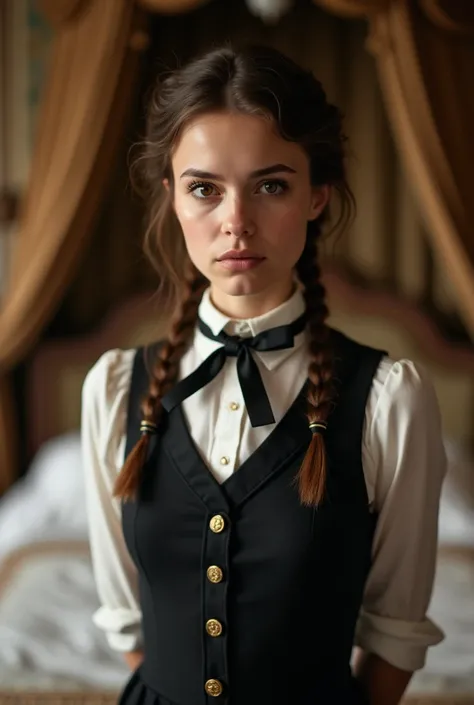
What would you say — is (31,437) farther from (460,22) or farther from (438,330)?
(460,22)

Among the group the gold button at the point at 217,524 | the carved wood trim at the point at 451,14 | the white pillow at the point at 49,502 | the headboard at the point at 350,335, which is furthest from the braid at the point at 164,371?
the headboard at the point at 350,335

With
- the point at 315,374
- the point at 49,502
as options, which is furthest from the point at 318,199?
the point at 49,502

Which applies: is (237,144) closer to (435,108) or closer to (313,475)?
(313,475)

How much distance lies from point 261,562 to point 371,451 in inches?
7.6

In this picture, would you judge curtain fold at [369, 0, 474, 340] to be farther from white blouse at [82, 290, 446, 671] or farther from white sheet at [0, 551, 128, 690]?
white sheet at [0, 551, 128, 690]

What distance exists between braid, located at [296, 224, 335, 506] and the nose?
0.20 metres

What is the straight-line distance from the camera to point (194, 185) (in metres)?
0.95

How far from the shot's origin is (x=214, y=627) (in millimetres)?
979

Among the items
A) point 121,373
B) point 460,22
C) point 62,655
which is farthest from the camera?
point 460,22

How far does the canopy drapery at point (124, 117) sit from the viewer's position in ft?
7.04

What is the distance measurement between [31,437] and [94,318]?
534mm

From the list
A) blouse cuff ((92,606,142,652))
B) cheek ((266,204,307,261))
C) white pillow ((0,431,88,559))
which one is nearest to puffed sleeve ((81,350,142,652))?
blouse cuff ((92,606,142,652))

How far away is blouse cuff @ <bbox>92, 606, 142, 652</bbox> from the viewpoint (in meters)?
1.16

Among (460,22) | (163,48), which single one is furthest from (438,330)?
(163,48)
